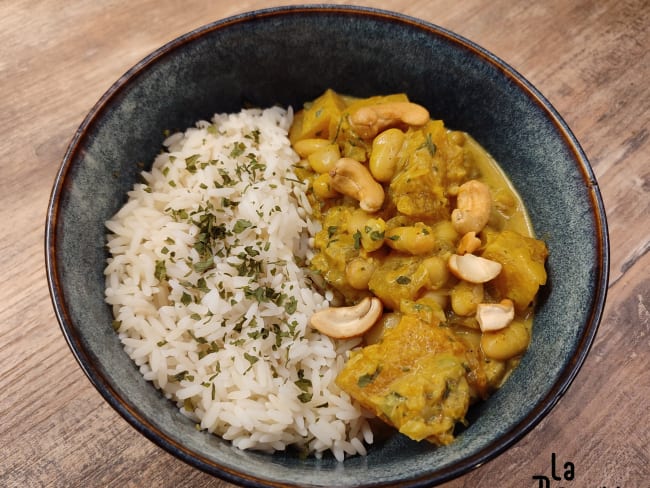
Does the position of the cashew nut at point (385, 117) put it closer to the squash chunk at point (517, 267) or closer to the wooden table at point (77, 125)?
the squash chunk at point (517, 267)

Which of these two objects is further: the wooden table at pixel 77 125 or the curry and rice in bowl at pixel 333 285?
the wooden table at pixel 77 125

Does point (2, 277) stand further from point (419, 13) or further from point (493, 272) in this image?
point (419, 13)

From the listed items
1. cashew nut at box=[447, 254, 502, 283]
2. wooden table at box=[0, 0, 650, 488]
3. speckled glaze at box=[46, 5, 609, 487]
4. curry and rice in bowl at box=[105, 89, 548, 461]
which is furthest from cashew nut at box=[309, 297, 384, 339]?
wooden table at box=[0, 0, 650, 488]

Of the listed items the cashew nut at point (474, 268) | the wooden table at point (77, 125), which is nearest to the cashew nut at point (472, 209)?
the cashew nut at point (474, 268)

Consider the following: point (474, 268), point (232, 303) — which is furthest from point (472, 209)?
point (232, 303)

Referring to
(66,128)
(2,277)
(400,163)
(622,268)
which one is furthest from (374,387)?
(66,128)

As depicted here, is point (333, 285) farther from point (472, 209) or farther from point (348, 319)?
point (472, 209)
